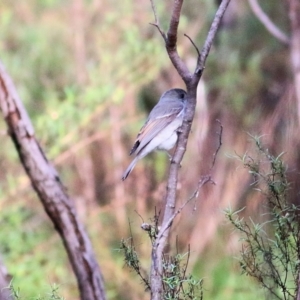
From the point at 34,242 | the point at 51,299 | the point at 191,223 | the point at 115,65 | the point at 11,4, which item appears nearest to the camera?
the point at 51,299

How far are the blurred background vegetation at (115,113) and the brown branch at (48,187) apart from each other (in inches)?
58.0

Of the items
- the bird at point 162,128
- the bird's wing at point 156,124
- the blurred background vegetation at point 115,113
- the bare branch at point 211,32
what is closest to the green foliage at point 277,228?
the bare branch at point 211,32

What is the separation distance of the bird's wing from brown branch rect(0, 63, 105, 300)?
657 millimetres

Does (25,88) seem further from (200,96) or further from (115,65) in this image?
(200,96)

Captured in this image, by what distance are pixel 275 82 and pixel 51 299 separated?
7275mm

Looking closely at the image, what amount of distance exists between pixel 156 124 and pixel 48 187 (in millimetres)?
954

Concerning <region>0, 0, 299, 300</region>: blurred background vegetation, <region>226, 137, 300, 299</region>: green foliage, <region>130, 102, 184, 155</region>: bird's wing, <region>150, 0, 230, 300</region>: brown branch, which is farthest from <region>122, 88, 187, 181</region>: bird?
<region>226, 137, 300, 299</region>: green foliage

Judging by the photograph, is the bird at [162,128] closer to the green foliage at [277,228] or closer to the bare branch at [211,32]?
the bare branch at [211,32]

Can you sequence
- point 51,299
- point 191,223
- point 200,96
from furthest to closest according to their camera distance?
point 200,96
point 191,223
point 51,299

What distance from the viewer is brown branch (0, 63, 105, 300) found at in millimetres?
4301

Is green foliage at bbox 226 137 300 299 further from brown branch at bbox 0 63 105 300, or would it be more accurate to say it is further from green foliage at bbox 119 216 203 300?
brown branch at bbox 0 63 105 300

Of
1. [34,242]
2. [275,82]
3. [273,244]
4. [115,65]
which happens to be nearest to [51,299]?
[273,244]

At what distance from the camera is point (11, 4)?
9492 mm

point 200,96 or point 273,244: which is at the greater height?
point 200,96
